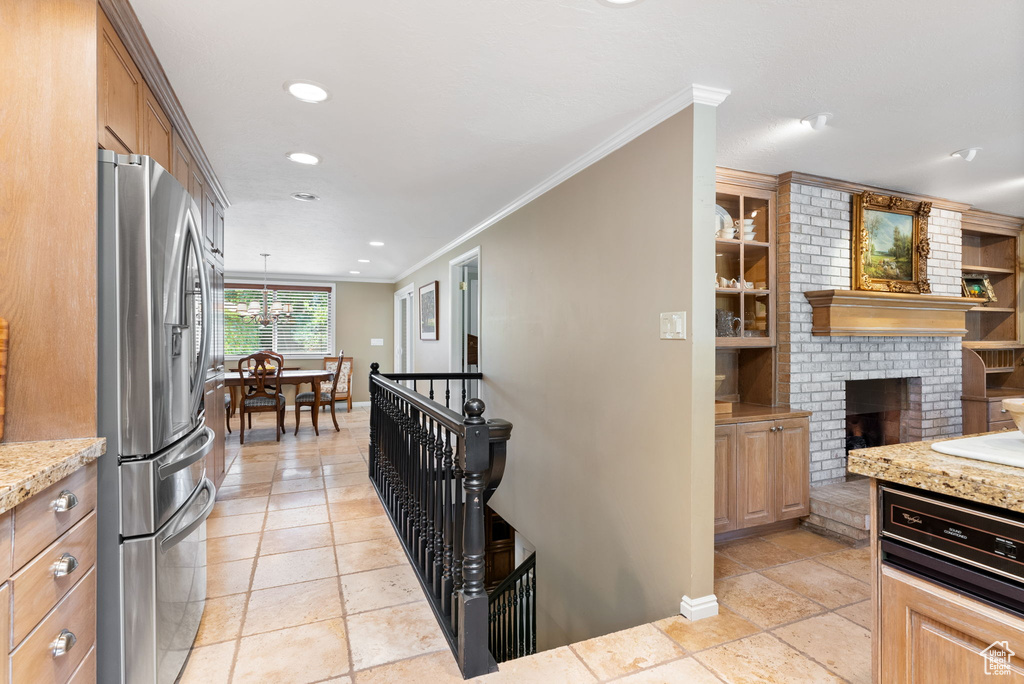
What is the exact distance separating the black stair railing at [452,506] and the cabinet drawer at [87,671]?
1036 millimetres

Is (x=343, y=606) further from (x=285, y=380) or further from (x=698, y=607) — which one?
(x=285, y=380)

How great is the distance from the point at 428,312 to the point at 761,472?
469 cm

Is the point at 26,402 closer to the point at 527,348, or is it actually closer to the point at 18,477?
the point at 18,477

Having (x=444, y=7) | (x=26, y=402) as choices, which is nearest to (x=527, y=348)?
(x=444, y=7)

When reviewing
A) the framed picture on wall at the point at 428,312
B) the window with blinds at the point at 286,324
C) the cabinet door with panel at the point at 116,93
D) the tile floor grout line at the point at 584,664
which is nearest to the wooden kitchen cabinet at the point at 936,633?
the tile floor grout line at the point at 584,664

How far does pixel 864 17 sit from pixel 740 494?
230cm

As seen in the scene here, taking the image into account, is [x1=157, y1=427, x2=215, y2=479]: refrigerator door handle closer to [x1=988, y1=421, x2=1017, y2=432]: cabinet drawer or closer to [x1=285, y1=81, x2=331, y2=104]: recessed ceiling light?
[x1=285, y1=81, x2=331, y2=104]: recessed ceiling light

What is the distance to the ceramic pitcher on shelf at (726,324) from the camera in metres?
3.21

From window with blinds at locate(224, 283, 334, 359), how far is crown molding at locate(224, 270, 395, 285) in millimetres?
111

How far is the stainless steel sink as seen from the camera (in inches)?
46.9

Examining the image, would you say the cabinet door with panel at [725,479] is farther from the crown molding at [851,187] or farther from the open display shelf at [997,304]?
the open display shelf at [997,304]

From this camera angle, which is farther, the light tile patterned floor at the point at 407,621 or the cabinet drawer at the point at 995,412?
the cabinet drawer at the point at 995,412

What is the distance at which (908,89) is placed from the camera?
217cm

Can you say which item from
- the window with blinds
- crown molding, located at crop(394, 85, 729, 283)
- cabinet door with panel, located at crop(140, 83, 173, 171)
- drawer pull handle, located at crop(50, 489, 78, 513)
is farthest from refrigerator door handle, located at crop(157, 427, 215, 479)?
the window with blinds
